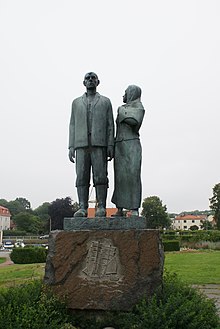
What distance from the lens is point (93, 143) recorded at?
5.41m

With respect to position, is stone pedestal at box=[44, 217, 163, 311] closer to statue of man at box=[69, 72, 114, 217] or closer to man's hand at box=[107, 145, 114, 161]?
statue of man at box=[69, 72, 114, 217]

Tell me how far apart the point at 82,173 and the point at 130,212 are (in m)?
0.86

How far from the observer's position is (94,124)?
546 centimetres

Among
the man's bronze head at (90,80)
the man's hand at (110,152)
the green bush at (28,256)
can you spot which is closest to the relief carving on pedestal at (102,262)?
the man's hand at (110,152)

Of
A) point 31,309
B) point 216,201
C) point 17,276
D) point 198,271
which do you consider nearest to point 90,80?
point 31,309

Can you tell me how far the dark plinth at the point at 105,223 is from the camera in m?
5.13

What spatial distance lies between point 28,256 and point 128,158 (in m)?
16.3

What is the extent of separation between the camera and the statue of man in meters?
5.43

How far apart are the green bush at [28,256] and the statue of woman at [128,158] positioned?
15883 millimetres

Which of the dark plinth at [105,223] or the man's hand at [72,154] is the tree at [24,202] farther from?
the dark plinth at [105,223]

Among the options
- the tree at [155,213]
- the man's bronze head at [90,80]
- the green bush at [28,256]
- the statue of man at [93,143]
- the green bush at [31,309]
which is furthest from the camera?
the tree at [155,213]

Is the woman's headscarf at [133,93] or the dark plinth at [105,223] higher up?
the woman's headscarf at [133,93]

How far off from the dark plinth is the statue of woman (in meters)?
0.20

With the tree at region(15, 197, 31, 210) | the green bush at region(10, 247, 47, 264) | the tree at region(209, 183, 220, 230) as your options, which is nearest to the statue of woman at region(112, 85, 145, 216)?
the green bush at region(10, 247, 47, 264)
